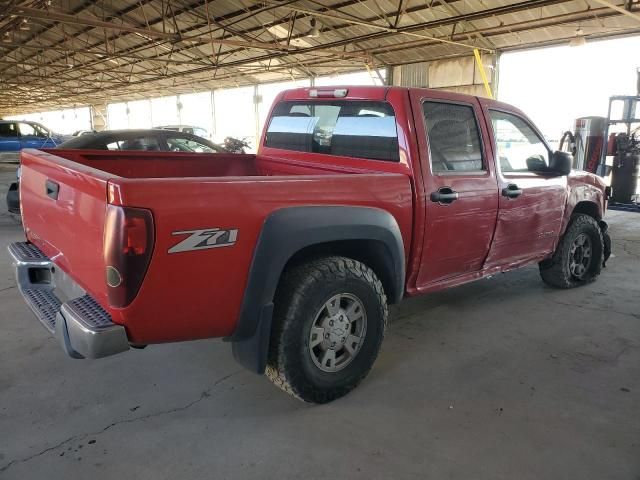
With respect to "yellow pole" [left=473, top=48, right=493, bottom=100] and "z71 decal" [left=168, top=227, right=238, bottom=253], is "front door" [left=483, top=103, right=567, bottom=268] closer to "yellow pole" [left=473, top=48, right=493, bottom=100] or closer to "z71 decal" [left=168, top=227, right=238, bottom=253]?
"z71 decal" [left=168, top=227, right=238, bottom=253]

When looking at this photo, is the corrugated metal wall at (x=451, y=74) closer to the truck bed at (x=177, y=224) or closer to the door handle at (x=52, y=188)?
the truck bed at (x=177, y=224)

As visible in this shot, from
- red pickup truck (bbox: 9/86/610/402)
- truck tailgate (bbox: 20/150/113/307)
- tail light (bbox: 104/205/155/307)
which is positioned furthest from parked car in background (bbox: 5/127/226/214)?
tail light (bbox: 104/205/155/307)

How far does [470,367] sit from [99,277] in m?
2.35

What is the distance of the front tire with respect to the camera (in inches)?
100

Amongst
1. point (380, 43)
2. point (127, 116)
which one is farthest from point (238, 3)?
point (127, 116)

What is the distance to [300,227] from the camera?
2396 millimetres

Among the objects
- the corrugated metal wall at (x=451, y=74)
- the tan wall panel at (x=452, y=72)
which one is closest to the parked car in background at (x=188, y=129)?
the corrugated metal wall at (x=451, y=74)

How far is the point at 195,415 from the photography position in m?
2.68

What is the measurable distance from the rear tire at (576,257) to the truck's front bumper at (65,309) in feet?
13.0

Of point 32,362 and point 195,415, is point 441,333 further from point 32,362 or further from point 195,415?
point 32,362

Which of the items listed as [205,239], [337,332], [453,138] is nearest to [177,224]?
[205,239]

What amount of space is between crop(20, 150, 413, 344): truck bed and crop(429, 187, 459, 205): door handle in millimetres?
453

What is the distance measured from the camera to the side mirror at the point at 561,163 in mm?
3957

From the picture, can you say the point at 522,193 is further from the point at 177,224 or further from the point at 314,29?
the point at 314,29
